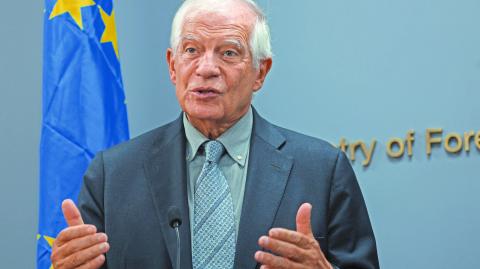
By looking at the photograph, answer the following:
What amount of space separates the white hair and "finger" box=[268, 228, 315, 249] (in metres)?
0.71

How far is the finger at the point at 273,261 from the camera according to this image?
184 cm

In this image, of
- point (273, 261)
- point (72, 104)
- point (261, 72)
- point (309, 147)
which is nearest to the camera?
point (273, 261)

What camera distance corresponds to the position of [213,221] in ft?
7.14

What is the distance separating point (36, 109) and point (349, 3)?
160 cm

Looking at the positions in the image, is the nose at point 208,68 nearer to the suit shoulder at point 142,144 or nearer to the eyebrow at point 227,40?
the eyebrow at point 227,40

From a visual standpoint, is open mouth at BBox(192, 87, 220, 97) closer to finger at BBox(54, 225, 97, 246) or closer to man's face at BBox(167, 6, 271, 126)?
man's face at BBox(167, 6, 271, 126)

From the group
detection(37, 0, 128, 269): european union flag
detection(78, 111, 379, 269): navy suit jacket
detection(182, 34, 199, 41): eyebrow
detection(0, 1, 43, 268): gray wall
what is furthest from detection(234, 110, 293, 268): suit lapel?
detection(0, 1, 43, 268): gray wall

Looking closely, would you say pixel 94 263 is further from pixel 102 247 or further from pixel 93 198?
pixel 93 198

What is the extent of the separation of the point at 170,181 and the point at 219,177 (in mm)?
141

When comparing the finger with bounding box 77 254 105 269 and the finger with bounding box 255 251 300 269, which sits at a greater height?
the finger with bounding box 77 254 105 269

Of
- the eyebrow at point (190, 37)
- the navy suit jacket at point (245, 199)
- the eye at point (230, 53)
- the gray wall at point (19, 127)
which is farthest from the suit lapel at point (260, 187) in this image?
the gray wall at point (19, 127)

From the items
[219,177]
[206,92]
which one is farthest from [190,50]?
[219,177]

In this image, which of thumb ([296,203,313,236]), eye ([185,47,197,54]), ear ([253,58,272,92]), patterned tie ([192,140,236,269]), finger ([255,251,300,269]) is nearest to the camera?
finger ([255,251,300,269])

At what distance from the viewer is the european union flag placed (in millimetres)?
3021
